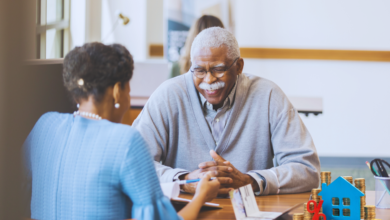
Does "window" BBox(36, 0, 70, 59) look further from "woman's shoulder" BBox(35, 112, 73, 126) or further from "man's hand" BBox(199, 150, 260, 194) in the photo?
"man's hand" BBox(199, 150, 260, 194)

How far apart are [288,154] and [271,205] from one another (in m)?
0.35

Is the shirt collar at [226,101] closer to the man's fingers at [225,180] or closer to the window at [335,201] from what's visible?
the man's fingers at [225,180]

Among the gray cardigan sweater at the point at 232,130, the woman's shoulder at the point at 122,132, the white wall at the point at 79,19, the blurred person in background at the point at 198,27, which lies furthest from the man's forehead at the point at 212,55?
the white wall at the point at 79,19

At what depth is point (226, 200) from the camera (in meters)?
1.05

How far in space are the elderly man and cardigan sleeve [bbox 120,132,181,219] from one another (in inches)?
25.3

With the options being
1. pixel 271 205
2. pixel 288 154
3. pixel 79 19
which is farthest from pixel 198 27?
pixel 271 205

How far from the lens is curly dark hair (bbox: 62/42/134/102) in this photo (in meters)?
0.72

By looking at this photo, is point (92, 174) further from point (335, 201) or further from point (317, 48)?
point (317, 48)

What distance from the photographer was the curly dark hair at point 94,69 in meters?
0.72

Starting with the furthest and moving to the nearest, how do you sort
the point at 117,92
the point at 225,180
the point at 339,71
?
the point at 339,71
the point at 225,180
the point at 117,92

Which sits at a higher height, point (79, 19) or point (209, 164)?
point (79, 19)

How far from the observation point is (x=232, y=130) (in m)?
1.38

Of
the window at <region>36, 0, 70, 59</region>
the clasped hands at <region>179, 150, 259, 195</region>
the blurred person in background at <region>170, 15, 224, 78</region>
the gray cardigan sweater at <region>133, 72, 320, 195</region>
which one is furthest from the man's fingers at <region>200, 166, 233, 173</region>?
the blurred person in background at <region>170, 15, 224, 78</region>

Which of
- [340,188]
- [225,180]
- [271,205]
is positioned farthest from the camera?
[225,180]
